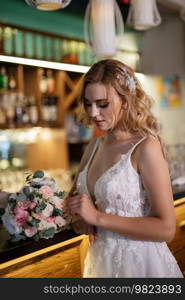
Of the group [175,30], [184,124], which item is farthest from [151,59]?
[184,124]

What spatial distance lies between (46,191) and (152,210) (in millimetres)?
530

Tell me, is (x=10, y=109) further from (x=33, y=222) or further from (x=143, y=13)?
(x=33, y=222)

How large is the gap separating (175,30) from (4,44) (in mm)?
2677

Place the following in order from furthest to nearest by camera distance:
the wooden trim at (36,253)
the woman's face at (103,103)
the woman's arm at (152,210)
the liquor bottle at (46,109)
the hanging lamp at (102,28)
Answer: the liquor bottle at (46,109)
the hanging lamp at (102,28)
the wooden trim at (36,253)
the woman's face at (103,103)
the woman's arm at (152,210)

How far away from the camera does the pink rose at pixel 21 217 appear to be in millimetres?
1898

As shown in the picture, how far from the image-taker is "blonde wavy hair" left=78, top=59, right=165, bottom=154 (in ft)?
5.75

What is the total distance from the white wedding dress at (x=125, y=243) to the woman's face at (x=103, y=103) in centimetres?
15

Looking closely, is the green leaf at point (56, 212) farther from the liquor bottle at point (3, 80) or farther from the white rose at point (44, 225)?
the liquor bottle at point (3, 80)

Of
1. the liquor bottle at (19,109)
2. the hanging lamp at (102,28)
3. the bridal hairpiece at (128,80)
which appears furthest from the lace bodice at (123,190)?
the liquor bottle at (19,109)

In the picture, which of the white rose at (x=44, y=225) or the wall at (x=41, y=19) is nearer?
the white rose at (x=44, y=225)

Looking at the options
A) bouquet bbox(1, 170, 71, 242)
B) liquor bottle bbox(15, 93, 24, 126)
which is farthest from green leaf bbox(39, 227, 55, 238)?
liquor bottle bbox(15, 93, 24, 126)

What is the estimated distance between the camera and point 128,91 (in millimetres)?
1781

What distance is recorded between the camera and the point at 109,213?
1796mm

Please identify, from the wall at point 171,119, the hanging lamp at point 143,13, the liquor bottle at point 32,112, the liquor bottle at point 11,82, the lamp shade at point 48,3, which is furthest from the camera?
the wall at point 171,119
